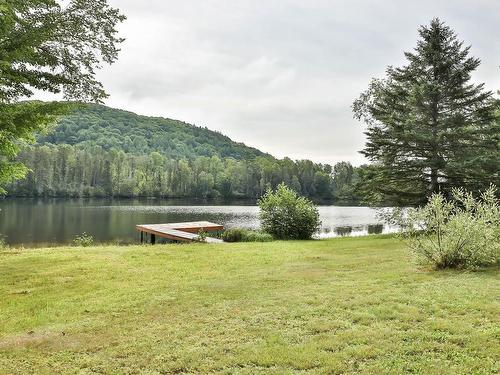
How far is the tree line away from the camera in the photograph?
11062cm

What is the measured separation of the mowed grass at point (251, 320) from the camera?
546cm

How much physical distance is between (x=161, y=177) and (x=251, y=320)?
12543 cm

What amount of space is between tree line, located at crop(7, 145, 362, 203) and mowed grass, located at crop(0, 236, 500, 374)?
10239cm

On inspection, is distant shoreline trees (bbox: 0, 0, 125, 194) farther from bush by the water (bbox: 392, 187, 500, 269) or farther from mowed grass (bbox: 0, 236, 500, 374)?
bush by the water (bbox: 392, 187, 500, 269)

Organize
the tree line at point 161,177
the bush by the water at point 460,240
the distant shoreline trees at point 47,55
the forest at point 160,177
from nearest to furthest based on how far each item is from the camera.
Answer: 1. the distant shoreline trees at point 47,55
2. the bush by the water at point 460,240
3. the forest at point 160,177
4. the tree line at point 161,177

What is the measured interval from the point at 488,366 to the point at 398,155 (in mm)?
21606

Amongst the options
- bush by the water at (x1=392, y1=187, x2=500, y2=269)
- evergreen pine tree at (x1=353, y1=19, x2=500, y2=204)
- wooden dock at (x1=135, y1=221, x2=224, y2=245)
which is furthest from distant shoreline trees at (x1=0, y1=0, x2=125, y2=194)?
evergreen pine tree at (x1=353, y1=19, x2=500, y2=204)

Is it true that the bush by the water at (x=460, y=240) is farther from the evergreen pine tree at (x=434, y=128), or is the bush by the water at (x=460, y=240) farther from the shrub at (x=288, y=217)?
the shrub at (x=288, y=217)

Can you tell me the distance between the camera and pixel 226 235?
25344 mm

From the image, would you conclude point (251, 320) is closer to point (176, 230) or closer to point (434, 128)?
point (434, 128)

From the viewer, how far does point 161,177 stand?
129500 mm

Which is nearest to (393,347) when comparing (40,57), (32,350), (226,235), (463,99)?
(32,350)

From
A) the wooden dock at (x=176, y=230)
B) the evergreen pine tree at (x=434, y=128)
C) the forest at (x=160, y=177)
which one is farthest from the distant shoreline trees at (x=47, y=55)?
the forest at (x=160, y=177)

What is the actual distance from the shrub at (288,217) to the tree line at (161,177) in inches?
3394
